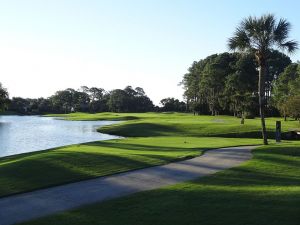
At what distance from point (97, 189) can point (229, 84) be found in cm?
7792

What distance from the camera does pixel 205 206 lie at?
11.6m

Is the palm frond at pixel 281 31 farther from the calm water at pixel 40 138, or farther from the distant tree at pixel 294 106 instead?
the distant tree at pixel 294 106

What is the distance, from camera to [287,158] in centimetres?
2206

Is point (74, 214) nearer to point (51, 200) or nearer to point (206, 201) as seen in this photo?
point (51, 200)

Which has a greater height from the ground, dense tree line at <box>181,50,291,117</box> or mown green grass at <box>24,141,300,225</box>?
dense tree line at <box>181,50,291,117</box>

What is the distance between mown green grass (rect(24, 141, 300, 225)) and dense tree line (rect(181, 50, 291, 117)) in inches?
2109

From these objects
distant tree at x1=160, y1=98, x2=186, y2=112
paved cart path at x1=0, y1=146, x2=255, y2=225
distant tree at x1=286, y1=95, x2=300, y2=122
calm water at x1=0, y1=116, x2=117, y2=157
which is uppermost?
distant tree at x1=160, y1=98, x2=186, y2=112

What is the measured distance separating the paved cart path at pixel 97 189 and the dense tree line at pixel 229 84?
4936cm

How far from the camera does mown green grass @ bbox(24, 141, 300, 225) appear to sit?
34.3 feet

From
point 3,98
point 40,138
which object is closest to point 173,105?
point 3,98

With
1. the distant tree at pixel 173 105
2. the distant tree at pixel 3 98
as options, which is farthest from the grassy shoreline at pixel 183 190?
the distant tree at pixel 173 105

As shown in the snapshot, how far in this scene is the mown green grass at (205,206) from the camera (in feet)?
34.3

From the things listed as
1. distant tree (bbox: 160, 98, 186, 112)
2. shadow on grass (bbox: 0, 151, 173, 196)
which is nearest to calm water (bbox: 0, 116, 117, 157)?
shadow on grass (bbox: 0, 151, 173, 196)

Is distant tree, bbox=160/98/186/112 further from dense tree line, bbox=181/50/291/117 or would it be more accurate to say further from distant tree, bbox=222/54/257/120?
distant tree, bbox=222/54/257/120
